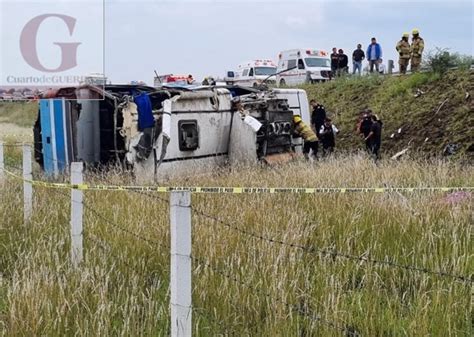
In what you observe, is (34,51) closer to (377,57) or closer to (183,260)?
(183,260)

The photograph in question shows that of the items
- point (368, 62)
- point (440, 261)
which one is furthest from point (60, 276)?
point (368, 62)

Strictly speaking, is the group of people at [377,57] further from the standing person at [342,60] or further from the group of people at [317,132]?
the group of people at [317,132]

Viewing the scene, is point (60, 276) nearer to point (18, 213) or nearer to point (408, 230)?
point (18, 213)

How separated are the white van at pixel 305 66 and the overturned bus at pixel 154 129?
652 inches

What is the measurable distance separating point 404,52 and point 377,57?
3.18 meters

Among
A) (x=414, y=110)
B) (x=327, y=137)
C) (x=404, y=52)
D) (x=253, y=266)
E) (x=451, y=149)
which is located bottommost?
(x=253, y=266)

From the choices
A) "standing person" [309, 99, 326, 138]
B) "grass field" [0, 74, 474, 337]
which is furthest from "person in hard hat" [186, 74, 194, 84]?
"grass field" [0, 74, 474, 337]

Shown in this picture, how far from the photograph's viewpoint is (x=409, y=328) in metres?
3.49

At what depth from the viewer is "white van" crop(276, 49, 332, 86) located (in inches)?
1105

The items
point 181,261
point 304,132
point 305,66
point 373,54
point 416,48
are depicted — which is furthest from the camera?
point 305,66

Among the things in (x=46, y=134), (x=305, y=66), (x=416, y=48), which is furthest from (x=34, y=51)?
(x=305, y=66)

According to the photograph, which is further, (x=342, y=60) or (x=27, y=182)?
(x=342, y=60)

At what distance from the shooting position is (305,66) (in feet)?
93.7

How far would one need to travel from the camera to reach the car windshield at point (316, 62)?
94.3 feet
